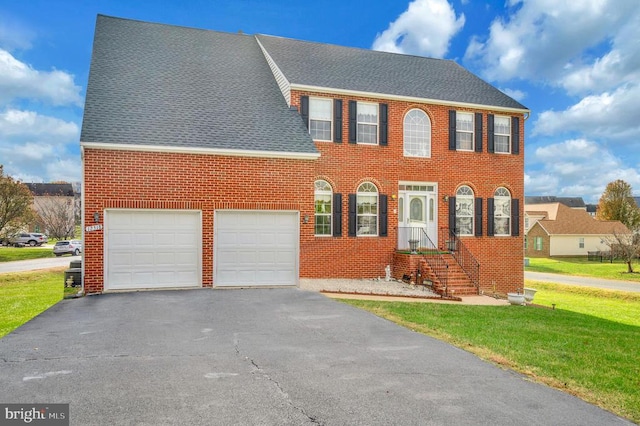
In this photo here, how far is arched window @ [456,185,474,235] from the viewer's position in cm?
1855

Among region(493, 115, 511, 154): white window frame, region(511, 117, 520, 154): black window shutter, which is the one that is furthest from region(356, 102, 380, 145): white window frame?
region(511, 117, 520, 154): black window shutter

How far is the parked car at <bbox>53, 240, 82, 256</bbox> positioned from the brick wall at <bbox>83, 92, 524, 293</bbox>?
2713 cm

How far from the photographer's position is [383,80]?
1841cm

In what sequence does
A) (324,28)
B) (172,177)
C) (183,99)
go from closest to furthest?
(172,177)
(183,99)
(324,28)

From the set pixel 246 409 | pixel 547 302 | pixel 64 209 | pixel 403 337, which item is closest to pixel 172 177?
pixel 403 337

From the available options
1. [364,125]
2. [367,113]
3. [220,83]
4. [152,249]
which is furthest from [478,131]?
[152,249]

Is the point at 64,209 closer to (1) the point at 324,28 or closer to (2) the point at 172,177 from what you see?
(1) the point at 324,28

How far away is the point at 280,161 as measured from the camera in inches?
535

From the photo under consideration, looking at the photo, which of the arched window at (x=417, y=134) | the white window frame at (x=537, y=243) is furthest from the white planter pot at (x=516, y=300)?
the white window frame at (x=537, y=243)

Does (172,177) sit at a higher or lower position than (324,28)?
lower

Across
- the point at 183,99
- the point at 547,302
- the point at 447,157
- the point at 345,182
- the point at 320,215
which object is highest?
the point at 183,99

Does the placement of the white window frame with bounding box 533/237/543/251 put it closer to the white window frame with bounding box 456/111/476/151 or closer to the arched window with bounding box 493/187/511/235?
the arched window with bounding box 493/187/511/235

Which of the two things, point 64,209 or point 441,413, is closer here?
point 441,413

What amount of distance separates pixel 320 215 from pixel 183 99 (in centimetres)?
605
